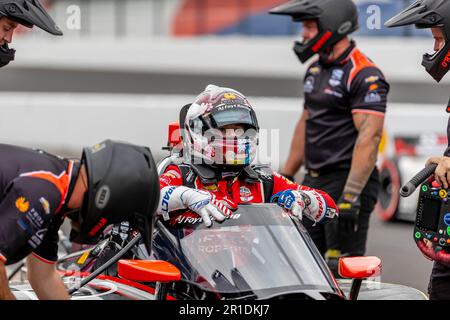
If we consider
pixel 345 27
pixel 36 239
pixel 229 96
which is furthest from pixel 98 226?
pixel 345 27

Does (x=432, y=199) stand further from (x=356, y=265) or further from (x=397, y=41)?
(x=397, y=41)

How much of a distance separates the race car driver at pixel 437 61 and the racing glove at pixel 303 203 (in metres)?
0.59

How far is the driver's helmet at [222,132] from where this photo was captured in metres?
5.26

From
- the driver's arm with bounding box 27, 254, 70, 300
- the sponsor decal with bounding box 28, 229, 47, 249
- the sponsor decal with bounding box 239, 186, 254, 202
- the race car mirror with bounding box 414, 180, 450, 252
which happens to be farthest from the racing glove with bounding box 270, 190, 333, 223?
the sponsor decal with bounding box 28, 229, 47, 249

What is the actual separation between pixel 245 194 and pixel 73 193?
5.20 feet

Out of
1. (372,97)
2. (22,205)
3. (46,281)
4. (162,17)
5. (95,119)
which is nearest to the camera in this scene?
(22,205)

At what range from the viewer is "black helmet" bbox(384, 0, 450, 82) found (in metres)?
5.58

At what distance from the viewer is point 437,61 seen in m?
5.70

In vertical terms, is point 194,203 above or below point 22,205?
below

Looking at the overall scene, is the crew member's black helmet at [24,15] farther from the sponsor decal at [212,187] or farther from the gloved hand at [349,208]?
the gloved hand at [349,208]

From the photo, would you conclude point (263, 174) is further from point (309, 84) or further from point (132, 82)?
point (132, 82)

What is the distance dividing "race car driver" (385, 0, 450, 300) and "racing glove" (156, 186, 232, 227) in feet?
4.15

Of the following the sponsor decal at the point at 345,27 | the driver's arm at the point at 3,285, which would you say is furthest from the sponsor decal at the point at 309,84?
the driver's arm at the point at 3,285
